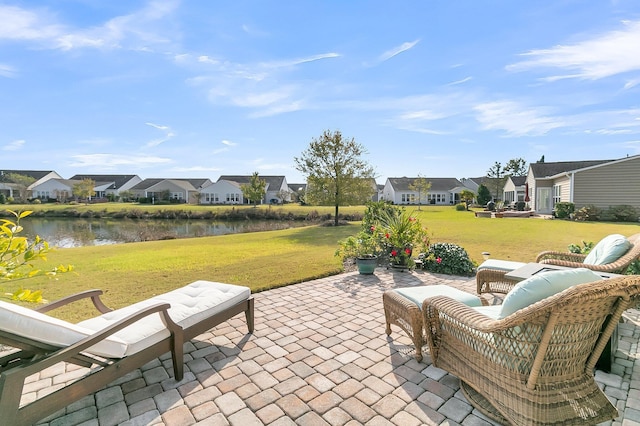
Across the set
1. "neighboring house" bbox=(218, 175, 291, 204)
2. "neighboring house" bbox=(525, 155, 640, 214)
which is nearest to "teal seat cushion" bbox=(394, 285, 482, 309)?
"neighboring house" bbox=(525, 155, 640, 214)

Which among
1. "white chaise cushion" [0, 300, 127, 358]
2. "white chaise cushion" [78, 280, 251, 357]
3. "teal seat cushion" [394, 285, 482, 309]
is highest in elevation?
"white chaise cushion" [0, 300, 127, 358]

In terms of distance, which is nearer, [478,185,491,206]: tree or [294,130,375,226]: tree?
[294,130,375,226]: tree

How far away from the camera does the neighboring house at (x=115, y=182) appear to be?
199 ft

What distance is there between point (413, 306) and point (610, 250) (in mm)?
3191

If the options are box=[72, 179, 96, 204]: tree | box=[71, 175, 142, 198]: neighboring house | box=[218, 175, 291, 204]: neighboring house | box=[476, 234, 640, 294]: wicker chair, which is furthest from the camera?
box=[71, 175, 142, 198]: neighboring house

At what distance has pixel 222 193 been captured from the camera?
53.1m

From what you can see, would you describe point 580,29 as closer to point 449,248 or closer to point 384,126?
point 449,248

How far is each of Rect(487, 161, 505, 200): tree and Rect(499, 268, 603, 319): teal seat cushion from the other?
53851 millimetres

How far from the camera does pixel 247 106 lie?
13.9 meters

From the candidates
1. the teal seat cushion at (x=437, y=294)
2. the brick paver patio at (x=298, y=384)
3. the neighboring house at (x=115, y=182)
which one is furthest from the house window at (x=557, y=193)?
the neighboring house at (x=115, y=182)

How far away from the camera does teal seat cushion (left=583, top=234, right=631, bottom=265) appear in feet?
13.1

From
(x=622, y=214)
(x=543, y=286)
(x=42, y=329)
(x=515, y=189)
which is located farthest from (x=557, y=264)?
(x=515, y=189)

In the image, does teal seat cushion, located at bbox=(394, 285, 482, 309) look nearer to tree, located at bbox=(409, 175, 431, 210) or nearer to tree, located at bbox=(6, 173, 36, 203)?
tree, located at bbox=(409, 175, 431, 210)

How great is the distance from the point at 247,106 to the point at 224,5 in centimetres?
735
